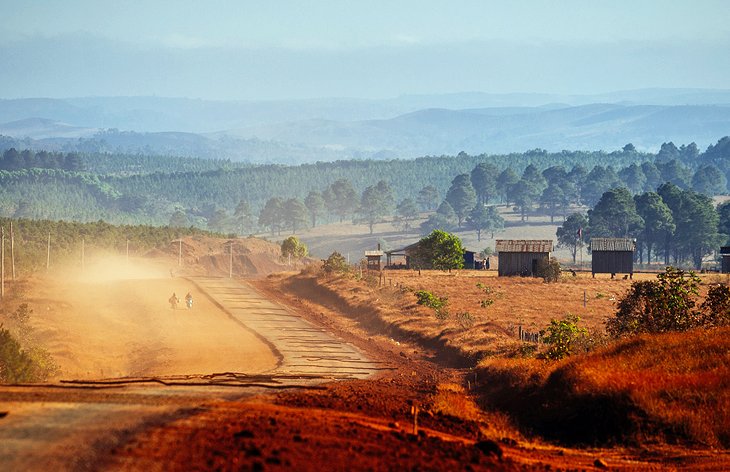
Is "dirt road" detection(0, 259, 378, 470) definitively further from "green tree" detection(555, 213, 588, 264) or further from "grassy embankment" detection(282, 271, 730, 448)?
"green tree" detection(555, 213, 588, 264)

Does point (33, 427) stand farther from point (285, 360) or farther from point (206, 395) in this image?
point (285, 360)

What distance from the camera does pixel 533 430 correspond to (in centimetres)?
2289

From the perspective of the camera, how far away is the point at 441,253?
11438 cm

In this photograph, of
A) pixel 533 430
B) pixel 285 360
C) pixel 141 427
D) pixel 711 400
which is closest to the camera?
pixel 141 427

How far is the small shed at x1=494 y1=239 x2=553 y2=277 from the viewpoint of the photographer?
103 meters

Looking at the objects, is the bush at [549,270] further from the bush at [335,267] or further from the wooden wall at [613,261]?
the bush at [335,267]

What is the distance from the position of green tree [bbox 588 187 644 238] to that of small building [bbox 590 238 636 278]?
7514 cm

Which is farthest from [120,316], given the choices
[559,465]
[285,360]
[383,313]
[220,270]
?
[220,270]

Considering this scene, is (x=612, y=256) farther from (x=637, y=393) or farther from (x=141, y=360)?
Answer: (x=637, y=393)

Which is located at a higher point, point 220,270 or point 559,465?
point 559,465

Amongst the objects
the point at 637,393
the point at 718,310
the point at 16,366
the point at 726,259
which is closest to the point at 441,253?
the point at 726,259

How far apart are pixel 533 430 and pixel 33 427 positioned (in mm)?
10788

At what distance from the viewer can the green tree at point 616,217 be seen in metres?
183

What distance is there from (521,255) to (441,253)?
13.1 m
